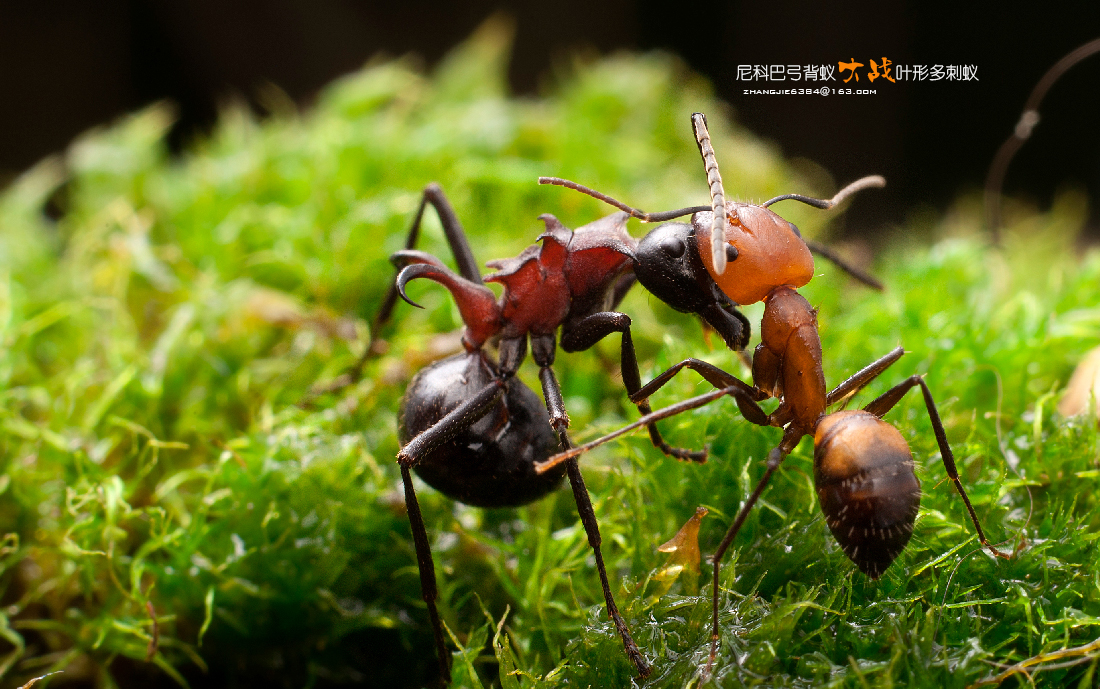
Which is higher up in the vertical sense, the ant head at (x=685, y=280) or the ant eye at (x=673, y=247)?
the ant eye at (x=673, y=247)

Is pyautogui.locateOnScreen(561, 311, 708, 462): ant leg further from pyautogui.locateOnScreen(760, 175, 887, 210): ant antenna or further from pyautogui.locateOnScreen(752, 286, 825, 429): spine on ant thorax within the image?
→ pyautogui.locateOnScreen(760, 175, 887, 210): ant antenna

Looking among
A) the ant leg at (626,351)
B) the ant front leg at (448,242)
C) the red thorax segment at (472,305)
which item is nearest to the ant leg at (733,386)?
the ant leg at (626,351)

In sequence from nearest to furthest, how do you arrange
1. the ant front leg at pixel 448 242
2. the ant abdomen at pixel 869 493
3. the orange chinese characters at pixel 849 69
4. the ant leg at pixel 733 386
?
the ant abdomen at pixel 869 493
the ant leg at pixel 733 386
the ant front leg at pixel 448 242
the orange chinese characters at pixel 849 69

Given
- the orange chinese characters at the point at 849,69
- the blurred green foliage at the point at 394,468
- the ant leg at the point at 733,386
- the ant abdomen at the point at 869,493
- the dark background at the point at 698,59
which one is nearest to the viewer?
the ant abdomen at the point at 869,493

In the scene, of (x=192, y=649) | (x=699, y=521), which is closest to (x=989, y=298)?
(x=699, y=521)

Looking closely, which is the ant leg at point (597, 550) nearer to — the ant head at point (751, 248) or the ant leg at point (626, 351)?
the ant leg at point (626, 351)

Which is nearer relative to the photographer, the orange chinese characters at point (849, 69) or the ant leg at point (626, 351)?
the ant leg at point (626, 351)

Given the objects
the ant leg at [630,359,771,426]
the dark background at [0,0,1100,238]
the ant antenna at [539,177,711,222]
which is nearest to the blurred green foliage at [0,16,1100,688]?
the ant leg at [630,359,771,426]
